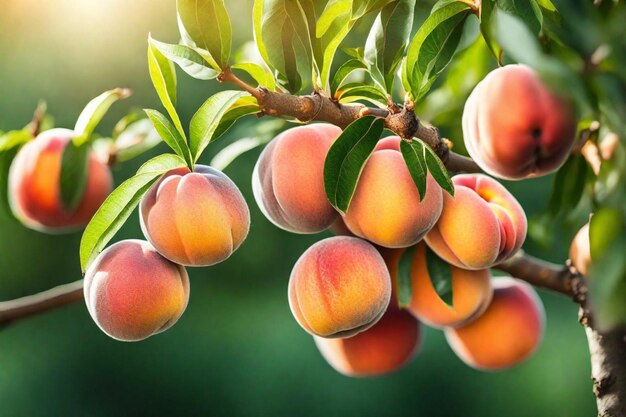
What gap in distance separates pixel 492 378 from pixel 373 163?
1746mm

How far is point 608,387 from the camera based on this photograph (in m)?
0.62

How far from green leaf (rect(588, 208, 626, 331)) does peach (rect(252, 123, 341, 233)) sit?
205 mm

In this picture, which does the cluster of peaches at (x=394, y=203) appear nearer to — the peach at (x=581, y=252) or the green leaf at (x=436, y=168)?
the green leaf at (x=436, y=168)

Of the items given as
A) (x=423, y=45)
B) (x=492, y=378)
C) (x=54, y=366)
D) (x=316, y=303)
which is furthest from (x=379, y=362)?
(x=54, y=366)

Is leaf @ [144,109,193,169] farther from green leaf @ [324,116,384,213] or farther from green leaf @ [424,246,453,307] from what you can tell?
green leaf @ [424,246,453,307]

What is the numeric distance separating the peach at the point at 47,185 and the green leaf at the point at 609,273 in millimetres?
544

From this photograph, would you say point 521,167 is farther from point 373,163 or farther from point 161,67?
point 161,67

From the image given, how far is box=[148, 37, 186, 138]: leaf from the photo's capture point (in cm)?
48

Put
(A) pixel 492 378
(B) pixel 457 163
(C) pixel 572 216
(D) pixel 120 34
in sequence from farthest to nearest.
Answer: (D) pixel 120 34
(A) pixel 492 378
(C) pixel 572 216
(B) pixel 457 163

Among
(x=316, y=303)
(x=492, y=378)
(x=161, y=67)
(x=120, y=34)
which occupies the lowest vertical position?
(x=492, y=378)

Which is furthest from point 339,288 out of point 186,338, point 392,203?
point 186,338

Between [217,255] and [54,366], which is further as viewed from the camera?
[54,366]

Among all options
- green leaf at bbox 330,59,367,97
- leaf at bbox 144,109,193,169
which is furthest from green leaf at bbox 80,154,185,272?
green leaf at bbox 330,59,367,97

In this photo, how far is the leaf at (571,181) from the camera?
0.68m
